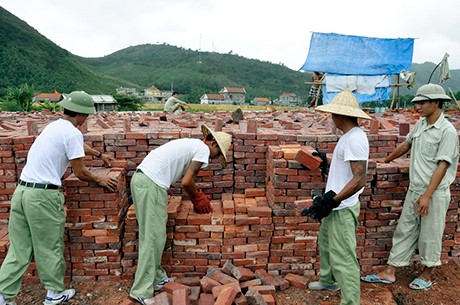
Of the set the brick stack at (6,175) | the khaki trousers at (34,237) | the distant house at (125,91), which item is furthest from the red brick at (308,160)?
the distant house at (125,91)

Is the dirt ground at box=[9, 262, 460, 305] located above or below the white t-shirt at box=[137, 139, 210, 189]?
below

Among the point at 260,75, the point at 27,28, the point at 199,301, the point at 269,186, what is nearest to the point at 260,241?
the point at 269,186

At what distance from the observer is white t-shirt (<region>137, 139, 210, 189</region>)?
3020 millimetres

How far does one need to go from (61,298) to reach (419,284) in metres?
3.43

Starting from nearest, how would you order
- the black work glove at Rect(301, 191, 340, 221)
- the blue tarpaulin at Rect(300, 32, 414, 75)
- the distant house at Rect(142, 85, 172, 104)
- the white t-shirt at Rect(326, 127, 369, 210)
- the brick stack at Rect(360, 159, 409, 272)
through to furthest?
1. the white t-shirt at Rect(326, 127, 369, 210)
2. the black work glove at Rect(301, 191, 340, 221)
3. the brick stack at Rect(360, 159, 409, 272)
4. the blue tarpaulin at Rect(300, 32, 414, 75)
5. the distant house at Rect(142, 85, 172, 104)

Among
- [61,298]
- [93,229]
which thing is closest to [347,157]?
[93,229]

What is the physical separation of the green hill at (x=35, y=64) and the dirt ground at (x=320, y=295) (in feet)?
155

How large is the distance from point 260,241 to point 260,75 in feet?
302

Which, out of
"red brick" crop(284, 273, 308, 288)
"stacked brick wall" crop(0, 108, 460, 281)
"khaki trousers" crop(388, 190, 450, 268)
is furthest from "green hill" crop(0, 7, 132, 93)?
"khaki trousers" crop(388, 190, 450, 268)

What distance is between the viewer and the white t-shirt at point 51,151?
2820 millimetres

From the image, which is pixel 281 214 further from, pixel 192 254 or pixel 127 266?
pixel 127 266

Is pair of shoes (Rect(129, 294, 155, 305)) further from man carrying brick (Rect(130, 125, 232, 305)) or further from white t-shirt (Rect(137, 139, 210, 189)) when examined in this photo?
white t-shirt (Rect(137, 139, 210, 189))

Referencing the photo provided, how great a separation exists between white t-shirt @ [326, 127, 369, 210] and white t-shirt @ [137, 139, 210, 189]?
1131mm

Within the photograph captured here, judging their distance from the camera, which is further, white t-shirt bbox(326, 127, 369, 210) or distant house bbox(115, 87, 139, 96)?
distant house bbox(115, 87, 139, 96)
